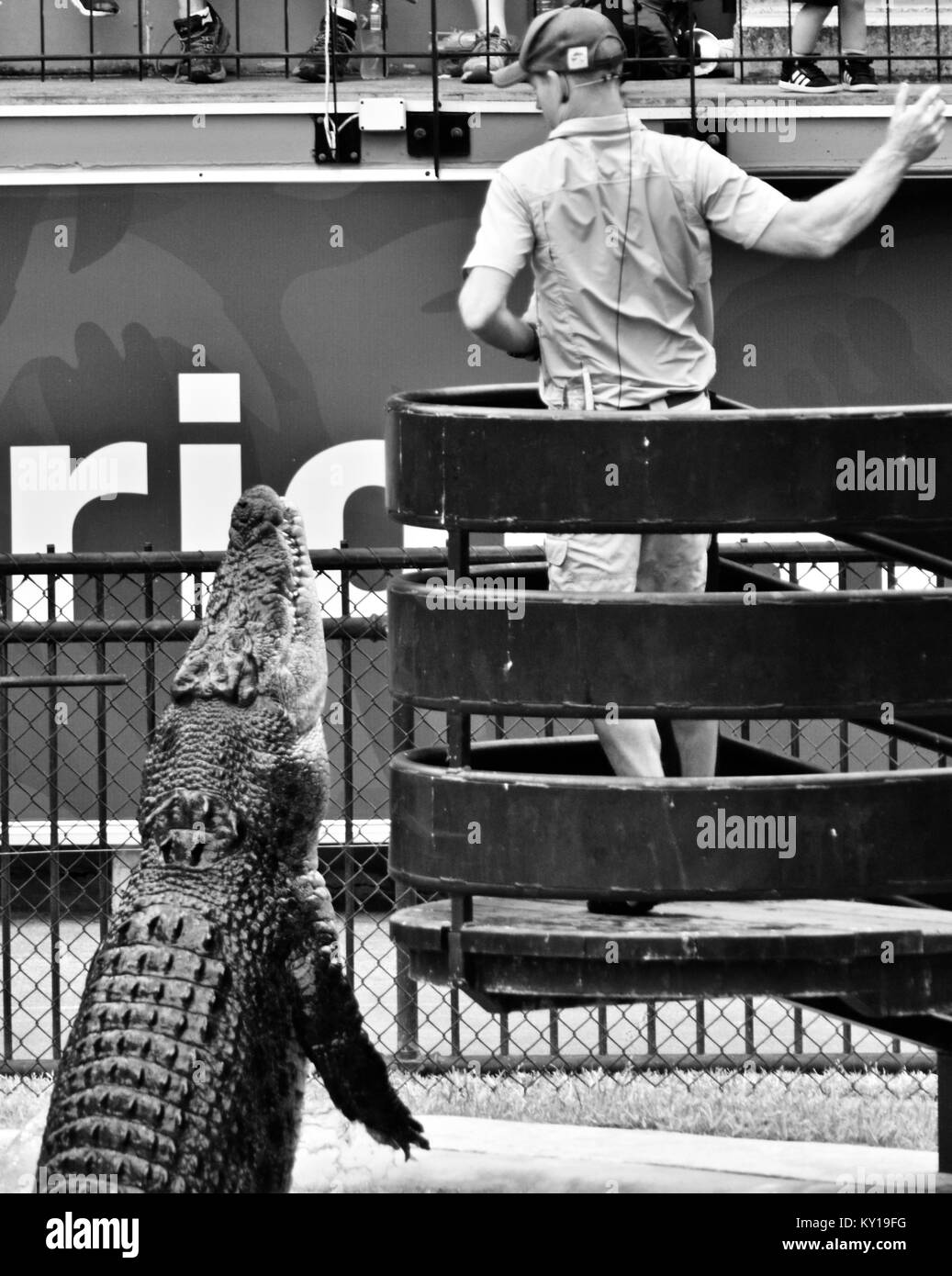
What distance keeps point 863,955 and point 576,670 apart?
77 centimetres

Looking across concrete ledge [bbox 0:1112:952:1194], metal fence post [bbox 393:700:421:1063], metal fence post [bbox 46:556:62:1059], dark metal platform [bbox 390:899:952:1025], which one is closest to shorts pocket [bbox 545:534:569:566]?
dark metal platform [bbox 390:899:952:1025]

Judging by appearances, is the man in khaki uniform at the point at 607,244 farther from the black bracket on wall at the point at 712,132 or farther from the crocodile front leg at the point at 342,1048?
the black bracket on wall at the point at 712,132

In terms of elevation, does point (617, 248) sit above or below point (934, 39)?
below

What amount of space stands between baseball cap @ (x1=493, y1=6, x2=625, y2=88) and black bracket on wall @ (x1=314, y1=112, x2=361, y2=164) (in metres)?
4.07

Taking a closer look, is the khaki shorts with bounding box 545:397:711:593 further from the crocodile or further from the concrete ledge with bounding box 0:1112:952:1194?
the concrete ledge with bounding box 0:1112:952:1194

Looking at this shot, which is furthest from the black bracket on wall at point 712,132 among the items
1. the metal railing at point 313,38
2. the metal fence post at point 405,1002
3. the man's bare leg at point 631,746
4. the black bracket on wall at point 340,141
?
the man's bare leg at point 631,746

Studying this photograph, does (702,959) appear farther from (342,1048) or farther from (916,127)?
Result: (916,127)

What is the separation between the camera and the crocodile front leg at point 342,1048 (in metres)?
4.50

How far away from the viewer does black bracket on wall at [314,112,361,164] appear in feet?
27.1

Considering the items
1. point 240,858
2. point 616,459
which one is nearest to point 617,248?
point 616,459

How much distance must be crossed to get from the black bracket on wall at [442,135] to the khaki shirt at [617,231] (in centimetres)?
418

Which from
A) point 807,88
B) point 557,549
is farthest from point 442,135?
point 557,549

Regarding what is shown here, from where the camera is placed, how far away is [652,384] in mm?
4297
